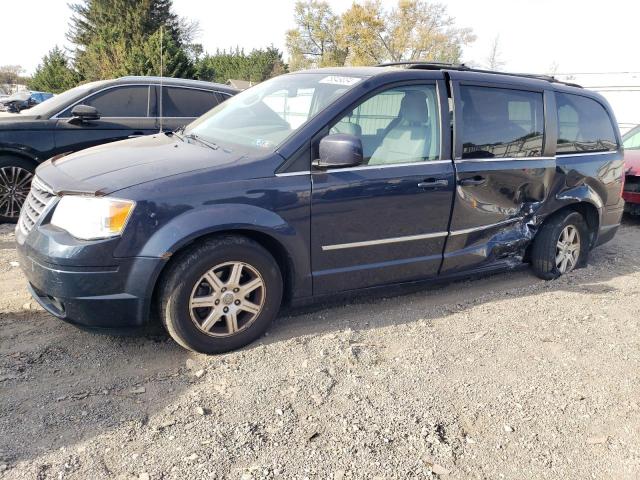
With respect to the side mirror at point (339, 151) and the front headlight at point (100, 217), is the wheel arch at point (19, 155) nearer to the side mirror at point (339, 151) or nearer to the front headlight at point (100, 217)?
the front headlight at point (100, 217)

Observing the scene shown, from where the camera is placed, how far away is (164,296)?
10.1 feet

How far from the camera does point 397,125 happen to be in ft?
12.7

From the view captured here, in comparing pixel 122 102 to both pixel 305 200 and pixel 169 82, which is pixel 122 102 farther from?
pixel 305 200

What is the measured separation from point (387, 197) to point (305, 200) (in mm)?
646

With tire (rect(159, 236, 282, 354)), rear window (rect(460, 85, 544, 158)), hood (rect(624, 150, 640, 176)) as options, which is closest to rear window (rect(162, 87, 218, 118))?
rear window (rect(460, 85, 544, 158))

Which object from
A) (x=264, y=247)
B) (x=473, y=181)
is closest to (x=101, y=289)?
(x=264, y=247)

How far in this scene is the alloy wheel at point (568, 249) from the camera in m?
4.98

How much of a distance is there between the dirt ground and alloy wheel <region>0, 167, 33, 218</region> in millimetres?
2286

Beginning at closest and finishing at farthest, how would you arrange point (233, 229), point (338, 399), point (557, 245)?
point (338, 399) < point (233, 229) < point (557, 245)

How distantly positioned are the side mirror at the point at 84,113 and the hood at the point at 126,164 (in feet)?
8.61

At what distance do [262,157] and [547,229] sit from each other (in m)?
2.92

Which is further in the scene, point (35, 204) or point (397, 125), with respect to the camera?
point (397, 125)

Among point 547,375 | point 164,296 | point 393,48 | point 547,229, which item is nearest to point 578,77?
point 547,229

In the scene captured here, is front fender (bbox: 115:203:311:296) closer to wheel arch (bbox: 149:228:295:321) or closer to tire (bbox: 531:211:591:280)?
wheel arch (bbox: 149:228:295:321)
